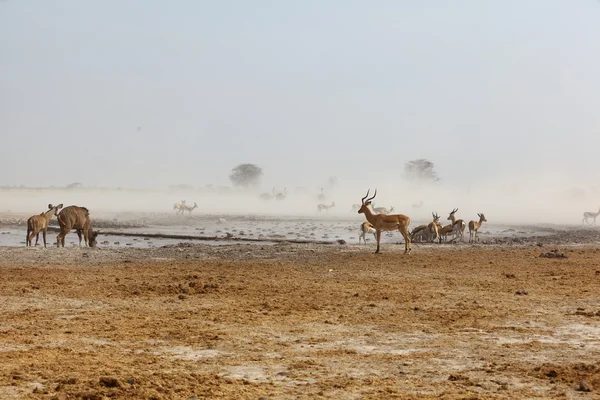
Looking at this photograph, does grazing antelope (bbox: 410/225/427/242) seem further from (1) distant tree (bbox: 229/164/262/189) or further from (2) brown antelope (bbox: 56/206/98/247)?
(1) distant tree (bbox: 229/164/262/189)

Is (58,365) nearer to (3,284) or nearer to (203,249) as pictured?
(3,284)

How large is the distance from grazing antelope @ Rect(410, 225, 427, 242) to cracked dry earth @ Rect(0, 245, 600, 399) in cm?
1261

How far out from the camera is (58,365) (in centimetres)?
750

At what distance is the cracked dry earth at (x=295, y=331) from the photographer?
6.81 meters

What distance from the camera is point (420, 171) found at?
100 m

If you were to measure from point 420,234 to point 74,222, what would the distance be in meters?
14.5

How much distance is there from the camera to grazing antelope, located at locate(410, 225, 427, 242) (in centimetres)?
3038

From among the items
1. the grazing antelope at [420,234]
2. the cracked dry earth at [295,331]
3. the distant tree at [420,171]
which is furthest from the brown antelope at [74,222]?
the distant tree at [420,171]

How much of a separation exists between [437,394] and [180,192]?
111 meters

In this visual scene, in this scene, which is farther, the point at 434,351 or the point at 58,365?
the point at 434,351

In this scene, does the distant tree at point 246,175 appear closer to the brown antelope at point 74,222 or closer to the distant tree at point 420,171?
the distant tree at point 420,171

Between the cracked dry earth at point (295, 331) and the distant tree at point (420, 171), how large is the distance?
83313 mm

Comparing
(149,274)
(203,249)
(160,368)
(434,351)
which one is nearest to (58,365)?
(160,368)

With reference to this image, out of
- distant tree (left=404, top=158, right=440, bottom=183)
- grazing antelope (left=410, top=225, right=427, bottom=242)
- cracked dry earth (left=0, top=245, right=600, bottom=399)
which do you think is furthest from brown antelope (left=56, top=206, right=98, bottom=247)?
distant tree (left=404, top=158, right=440, bottom=183)
